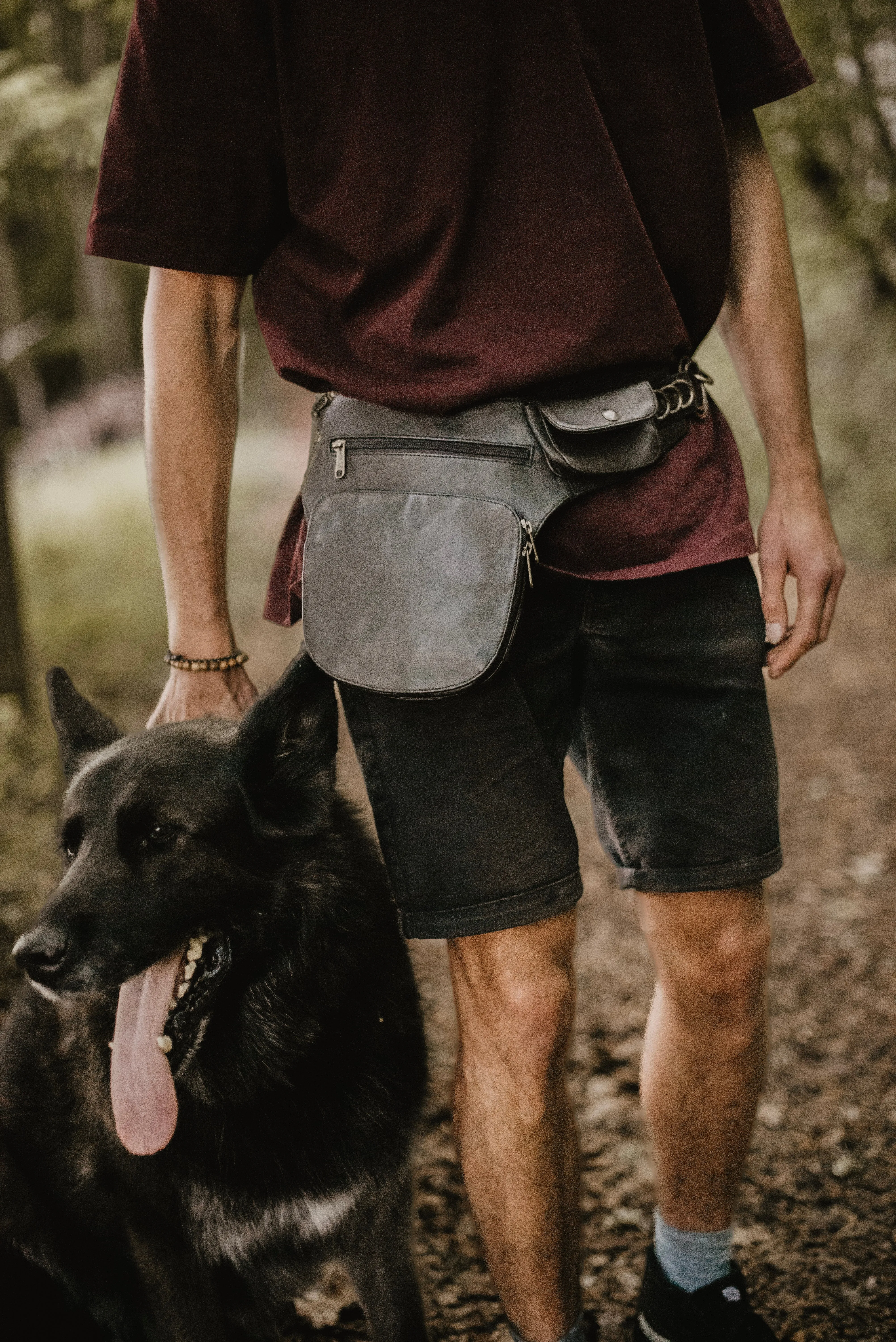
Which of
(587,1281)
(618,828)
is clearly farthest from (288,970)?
(587,1281)

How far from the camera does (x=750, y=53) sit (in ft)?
5.84

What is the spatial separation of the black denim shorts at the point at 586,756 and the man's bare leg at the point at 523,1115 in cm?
10

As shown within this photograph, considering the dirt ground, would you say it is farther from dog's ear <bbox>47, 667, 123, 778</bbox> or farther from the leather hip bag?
the leather hip bag

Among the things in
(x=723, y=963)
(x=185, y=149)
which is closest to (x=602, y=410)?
(x=185, y=149)

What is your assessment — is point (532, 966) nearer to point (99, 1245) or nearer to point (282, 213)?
point (99, 1245)

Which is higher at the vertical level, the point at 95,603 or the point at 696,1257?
the point at 696,1257

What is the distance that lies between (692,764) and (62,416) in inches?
570

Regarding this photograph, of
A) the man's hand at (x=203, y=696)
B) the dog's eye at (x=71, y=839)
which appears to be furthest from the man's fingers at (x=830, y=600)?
the dog's eye at (x=71, y=839)

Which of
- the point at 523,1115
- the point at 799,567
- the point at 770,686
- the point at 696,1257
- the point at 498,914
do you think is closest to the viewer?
the point at 498,914

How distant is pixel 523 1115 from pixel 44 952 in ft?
2.72

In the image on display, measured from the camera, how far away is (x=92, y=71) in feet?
22.5

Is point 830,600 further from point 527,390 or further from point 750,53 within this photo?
point 750,53

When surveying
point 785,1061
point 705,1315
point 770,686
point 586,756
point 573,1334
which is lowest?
point 770,686

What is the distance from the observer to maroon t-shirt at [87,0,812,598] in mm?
1520
